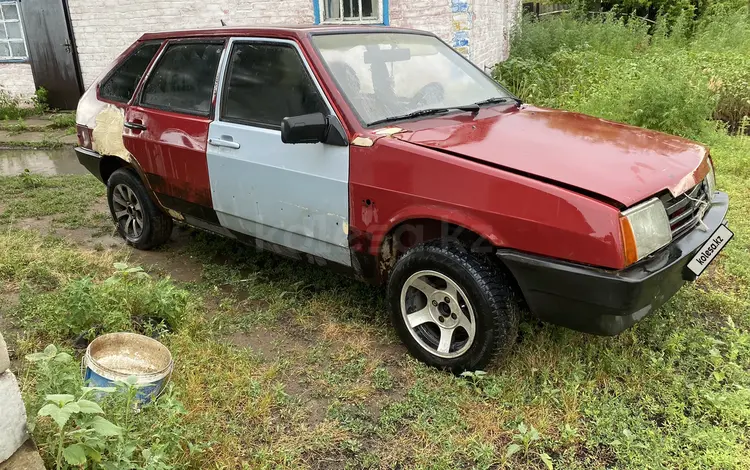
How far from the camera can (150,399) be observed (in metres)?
2.61

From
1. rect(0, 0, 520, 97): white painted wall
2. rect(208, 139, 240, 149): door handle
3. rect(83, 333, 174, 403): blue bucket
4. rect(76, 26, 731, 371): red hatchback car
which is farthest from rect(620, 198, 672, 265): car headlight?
rect(0, 0, 520, 97): white painted wall

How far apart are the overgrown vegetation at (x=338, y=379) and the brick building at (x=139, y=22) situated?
431cm

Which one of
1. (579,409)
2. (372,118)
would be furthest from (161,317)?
(579,409)

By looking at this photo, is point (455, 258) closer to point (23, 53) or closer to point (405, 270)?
point (405, 270)

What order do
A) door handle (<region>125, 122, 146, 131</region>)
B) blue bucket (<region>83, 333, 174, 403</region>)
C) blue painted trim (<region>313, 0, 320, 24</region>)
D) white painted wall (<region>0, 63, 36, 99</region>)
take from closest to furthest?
1. blue bucket (<region>83, 333, 174, 403</region>)
2. door handle (<region>125, 122, 146, 131</region>)
3. blue painted trim (<region>313, 0, 320, 24</region>)
4. white painted wall (<region>0, 63, 36, 99</region>)

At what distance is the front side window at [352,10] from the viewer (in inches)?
306

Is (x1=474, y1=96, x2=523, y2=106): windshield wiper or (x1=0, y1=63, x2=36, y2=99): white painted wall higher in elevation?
(x1=474, y1=96, x2=523, y2=106): windshield wiper

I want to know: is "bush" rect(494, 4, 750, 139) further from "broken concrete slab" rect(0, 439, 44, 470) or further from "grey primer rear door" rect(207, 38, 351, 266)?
"broken concrete slab" rect(0, 439, 44, 470)

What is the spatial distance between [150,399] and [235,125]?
1.73 meters

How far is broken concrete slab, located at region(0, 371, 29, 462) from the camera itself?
6.36 feet

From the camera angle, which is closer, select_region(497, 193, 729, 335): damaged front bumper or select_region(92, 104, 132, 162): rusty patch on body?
select_region(497, 193, 729, 335): damaged front bumper

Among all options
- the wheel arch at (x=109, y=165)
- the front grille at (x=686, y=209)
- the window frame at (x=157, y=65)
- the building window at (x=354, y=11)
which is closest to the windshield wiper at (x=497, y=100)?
the front grille at (x=686, y=209)

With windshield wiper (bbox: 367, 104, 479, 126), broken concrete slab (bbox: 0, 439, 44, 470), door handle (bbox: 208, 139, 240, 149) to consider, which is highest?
windshield wiper (bbox: 367, 104, 479, 126)

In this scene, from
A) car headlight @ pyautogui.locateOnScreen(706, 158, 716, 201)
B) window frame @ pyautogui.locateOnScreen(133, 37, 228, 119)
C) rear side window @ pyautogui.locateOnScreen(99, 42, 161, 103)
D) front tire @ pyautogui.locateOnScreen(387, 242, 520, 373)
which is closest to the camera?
front tire @ pyautogui.locateOnScreen(387, 242, 520, 373)
